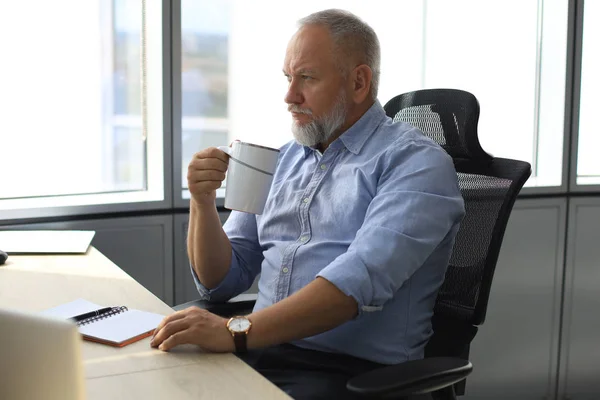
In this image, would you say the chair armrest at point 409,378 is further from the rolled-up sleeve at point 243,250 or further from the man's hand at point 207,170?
the rolled-up sleeve at point 243,250

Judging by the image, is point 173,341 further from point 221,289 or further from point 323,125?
point 323,125

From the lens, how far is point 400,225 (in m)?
1.44

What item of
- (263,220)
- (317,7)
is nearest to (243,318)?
(263,220)

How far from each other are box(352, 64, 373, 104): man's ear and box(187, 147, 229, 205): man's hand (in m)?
0.39

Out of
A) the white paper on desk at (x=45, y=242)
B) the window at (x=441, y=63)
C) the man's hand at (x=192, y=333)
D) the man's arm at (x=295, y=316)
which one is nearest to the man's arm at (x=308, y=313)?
the man's arm at (x=295, y=316)

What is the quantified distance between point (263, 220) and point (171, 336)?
0.63m

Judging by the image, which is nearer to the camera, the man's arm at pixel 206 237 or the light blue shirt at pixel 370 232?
the light blue shirt at pixel 370 232

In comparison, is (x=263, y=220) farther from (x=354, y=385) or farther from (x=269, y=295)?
(x=354, y=385)

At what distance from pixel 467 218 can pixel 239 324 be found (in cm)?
60

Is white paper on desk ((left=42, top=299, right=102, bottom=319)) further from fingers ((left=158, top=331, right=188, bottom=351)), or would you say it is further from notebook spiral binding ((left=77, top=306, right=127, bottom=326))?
fingers ((left=158, top=331, right=188, bottom=351))

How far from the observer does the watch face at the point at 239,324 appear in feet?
4.15

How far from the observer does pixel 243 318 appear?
4.33ft

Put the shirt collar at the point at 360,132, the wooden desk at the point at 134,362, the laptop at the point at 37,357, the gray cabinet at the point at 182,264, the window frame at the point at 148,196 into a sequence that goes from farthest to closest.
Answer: the gray cabinet at the point at 182,264
the window frame at the point at 148,196
the shirt collar at the point at 360,132
the wooden desk at the point at 134,362
the laptop at the point at 37,357

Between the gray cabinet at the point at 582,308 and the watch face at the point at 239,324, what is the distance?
2.10m
